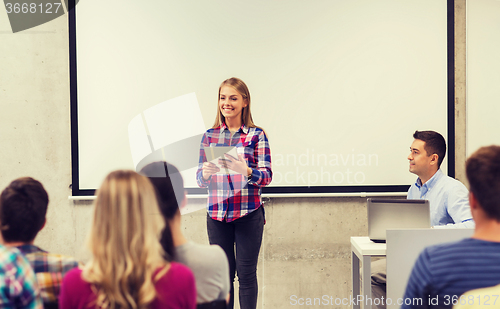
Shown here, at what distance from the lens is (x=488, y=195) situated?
0.83 metres

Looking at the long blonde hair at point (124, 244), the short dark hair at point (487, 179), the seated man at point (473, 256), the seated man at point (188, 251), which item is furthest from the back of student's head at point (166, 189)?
the short dark hair at point (487, 179)

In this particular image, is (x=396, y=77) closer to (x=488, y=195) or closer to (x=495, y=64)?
(x=495, y=64)

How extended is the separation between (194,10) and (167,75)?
0.56 metres

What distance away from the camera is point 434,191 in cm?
200

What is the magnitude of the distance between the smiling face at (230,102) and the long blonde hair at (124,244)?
1.24 metres

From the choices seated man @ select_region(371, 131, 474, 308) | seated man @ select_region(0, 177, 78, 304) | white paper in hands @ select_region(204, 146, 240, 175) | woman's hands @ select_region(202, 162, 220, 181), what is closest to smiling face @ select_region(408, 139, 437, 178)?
seated man @ select_region(371, 131, 474, 308)

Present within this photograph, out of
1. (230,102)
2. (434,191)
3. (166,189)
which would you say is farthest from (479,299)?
(230,102)

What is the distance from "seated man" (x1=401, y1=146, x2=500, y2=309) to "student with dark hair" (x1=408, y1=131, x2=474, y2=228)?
3.68 feet

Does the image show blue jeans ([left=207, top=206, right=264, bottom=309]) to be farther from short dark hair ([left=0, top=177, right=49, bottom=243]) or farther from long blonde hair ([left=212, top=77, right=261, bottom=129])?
short dark hair ([left=0, top=177, right=49, bottom=243])

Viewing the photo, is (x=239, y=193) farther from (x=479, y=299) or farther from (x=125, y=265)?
(x=479, y=299)

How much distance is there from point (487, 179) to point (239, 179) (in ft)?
4.45

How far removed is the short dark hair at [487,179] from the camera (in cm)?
82

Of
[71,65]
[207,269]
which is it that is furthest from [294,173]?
[71,65]

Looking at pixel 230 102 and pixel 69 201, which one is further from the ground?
pixel 230 102
